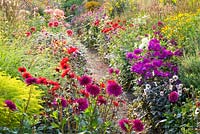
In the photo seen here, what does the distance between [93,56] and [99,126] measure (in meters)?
7.63

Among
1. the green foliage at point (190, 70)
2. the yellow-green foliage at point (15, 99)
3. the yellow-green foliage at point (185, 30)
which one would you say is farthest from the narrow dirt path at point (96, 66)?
the yellow-green foliage at point (15, 99)

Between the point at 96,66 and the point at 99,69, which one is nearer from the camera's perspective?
the point at 99,69

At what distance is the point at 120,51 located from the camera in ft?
27.5

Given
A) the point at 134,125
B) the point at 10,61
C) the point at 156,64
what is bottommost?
the point at 156,64

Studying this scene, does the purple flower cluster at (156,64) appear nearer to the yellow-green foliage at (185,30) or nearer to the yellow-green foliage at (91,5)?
the yellow-green foliage at (185,30)

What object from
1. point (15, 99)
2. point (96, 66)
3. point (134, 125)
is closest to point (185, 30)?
point (96, 66)

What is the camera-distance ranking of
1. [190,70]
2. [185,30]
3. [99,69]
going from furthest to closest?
1. [99,69]
2. [185,30]
3. [190,70]

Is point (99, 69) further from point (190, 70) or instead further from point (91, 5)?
point (91, 5)

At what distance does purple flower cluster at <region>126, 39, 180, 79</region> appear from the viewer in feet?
19.1

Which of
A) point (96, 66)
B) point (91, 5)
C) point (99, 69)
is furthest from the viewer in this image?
point (91, 5)

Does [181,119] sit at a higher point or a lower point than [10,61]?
lower

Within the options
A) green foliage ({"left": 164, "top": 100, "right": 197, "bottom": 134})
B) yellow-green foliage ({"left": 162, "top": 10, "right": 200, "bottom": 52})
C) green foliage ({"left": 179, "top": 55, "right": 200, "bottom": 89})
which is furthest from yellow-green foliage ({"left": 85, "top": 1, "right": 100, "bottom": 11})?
green foliage ({"left": 164, "top": 100, "right": 197, "bottom": 134})

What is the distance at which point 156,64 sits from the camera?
582cm

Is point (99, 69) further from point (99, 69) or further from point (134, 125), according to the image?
point (134, 125)
